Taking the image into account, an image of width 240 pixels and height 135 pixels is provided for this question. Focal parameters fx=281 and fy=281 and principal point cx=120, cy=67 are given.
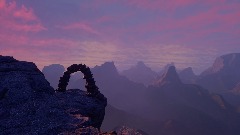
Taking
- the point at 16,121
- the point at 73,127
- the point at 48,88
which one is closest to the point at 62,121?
the point at 73,127

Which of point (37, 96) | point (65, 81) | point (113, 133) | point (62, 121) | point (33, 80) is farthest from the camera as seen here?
point (65, 81)

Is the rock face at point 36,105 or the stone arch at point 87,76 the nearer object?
the rock face at point 36,105

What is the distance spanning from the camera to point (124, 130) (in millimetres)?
14414

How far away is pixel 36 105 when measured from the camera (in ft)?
53.0

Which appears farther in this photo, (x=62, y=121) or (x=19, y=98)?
(x=19, y=98)

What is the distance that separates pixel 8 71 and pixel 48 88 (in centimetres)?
290

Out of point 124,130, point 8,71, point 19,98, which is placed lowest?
point 124,130

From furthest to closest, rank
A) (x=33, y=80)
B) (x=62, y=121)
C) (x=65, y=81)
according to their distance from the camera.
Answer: (x=65, y=81), (x=33, y=80), (x=62, y=121)

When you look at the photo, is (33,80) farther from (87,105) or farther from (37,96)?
(87,105)

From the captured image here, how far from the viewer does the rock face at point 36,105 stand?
45.6 ft

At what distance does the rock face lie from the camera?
547 inches

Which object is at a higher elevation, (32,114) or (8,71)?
(8,71)

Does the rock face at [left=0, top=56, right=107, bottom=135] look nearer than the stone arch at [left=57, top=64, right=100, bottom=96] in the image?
Yes

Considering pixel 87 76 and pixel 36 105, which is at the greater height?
pixel 87 76
